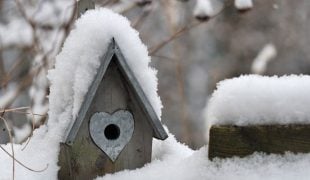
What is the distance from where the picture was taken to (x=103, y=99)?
4.74 feet

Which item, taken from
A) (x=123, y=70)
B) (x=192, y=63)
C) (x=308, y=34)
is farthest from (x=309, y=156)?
(x=192, y=63)

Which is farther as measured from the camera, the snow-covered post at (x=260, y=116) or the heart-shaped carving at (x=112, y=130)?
the heart-shaped carving at (x=112, y=130)

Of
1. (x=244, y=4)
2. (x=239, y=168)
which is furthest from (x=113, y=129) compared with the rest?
(x=244, y=4)

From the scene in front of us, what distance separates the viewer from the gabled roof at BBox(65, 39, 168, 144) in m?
1.35

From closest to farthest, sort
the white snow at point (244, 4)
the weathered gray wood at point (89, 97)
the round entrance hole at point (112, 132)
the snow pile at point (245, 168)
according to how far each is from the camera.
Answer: the snow pile at point (245, 168) → the weathered gray wood at point (89, 97) → the round entrance hole at point (112, 132) → the white snow at point (244, 4)

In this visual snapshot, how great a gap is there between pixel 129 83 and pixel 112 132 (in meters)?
0.15

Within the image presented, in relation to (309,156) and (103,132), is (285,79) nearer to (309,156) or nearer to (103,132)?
(309,156)

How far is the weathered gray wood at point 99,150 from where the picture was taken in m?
1.42

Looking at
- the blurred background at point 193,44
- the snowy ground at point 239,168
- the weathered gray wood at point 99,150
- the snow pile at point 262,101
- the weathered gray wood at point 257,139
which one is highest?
the snow pile at point 262,101

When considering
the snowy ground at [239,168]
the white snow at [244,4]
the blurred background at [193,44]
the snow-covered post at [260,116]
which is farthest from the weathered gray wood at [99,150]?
the white snow at [244,4]

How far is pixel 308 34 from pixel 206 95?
60.3 inches

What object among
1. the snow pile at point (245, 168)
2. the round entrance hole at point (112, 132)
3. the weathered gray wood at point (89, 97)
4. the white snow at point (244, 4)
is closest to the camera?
the snow pile at point (245, 168)

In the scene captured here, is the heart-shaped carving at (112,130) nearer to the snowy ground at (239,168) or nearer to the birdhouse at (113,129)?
the birdhouse at (113,129)

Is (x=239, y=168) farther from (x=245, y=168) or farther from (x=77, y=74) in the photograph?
(x=77, y=74)
